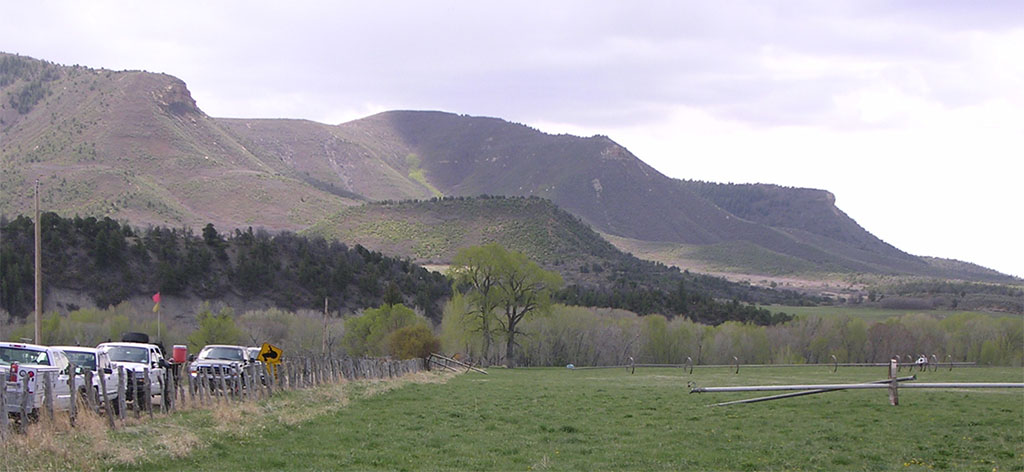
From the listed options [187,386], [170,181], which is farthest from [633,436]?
[170,181]

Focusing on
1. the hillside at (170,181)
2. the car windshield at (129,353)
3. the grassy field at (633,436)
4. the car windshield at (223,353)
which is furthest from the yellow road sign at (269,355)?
the hillside at (170,181)

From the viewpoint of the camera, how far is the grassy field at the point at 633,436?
15.4 meters

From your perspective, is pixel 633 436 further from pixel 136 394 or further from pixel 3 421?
pixel 3 421

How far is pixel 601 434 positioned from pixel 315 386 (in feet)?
44.4

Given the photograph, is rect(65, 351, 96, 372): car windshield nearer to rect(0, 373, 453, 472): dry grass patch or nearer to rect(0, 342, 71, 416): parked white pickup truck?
rect(0, 342, 71, 416): parked white pickup truck

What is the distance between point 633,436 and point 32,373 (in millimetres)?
11729

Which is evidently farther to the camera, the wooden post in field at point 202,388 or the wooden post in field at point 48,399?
the wooden post in field at point 202,388

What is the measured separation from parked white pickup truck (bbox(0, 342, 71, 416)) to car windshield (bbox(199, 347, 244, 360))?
44.6ft

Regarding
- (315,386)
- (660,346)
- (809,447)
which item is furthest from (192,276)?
(809,447)

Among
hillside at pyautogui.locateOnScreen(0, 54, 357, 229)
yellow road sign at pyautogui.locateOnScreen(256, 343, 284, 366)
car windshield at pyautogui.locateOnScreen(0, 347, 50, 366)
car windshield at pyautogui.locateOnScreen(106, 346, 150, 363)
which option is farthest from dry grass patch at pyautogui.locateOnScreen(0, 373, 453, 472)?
hillside at pyautogui.locateOnScreen(0, 54, 357, 229)

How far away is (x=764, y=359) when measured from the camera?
8575cm

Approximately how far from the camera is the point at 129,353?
87.5 ft

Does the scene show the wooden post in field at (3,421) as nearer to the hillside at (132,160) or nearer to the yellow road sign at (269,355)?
the yellow road sign at (269,355)

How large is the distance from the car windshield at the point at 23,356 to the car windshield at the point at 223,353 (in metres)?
14.7
